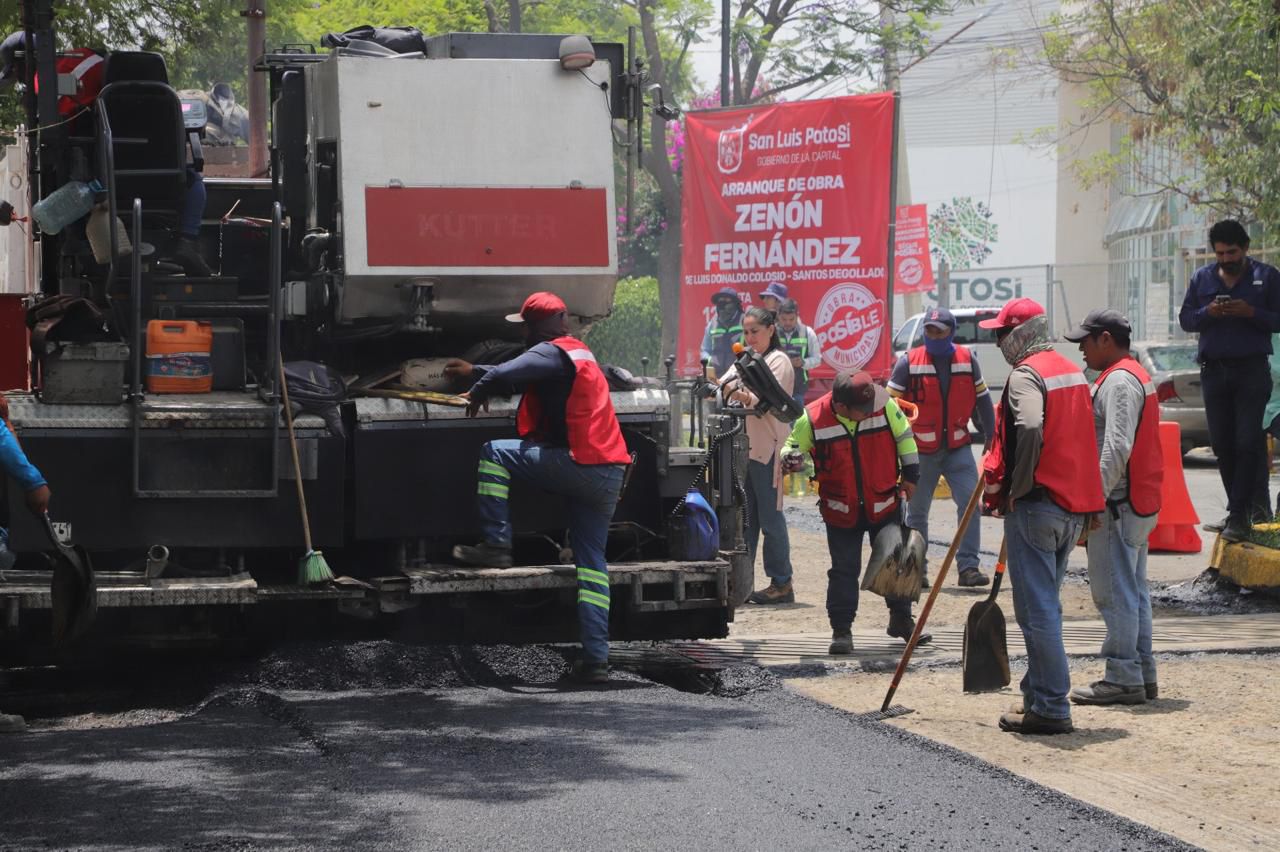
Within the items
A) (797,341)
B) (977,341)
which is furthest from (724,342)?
(977,341)

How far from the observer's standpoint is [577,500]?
330 inches

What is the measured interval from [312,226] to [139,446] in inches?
56.9

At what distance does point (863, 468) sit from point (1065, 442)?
2343 mm

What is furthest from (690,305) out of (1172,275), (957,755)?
(957,755)

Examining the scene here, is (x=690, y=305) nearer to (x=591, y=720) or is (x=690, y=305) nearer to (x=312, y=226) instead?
(x=312, y=226)

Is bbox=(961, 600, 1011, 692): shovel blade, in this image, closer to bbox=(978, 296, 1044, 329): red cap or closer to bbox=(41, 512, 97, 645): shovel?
bbox=(978, 296, 1044, 329): red cap

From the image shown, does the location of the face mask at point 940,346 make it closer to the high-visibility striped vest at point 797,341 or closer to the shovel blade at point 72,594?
the high-visibility striped vest at point 797,341

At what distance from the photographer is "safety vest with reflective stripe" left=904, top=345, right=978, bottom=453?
11.9 metres

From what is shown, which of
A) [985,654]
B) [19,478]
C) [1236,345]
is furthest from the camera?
[1236,345]

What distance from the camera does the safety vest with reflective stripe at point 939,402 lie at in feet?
39.0

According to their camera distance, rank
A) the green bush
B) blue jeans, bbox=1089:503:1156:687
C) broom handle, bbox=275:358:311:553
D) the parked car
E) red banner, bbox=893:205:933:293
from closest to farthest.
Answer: blue jeans, bbox=1089:503:1156:687 < broom handle, bbox=275:358:311:553 < the parked car < red banner, bbox=893:205:933:293 < the green bush

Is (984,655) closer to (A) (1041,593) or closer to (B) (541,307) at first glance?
(A) (1041,593)

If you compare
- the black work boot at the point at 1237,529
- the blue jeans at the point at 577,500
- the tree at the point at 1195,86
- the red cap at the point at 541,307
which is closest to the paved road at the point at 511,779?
the blue jeans at the point at 577,500

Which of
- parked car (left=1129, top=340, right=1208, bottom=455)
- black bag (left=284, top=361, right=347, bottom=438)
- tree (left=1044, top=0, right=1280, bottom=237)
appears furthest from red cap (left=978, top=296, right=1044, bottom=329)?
parked car (left=1129, top=340, right=1208, bottom=455)
